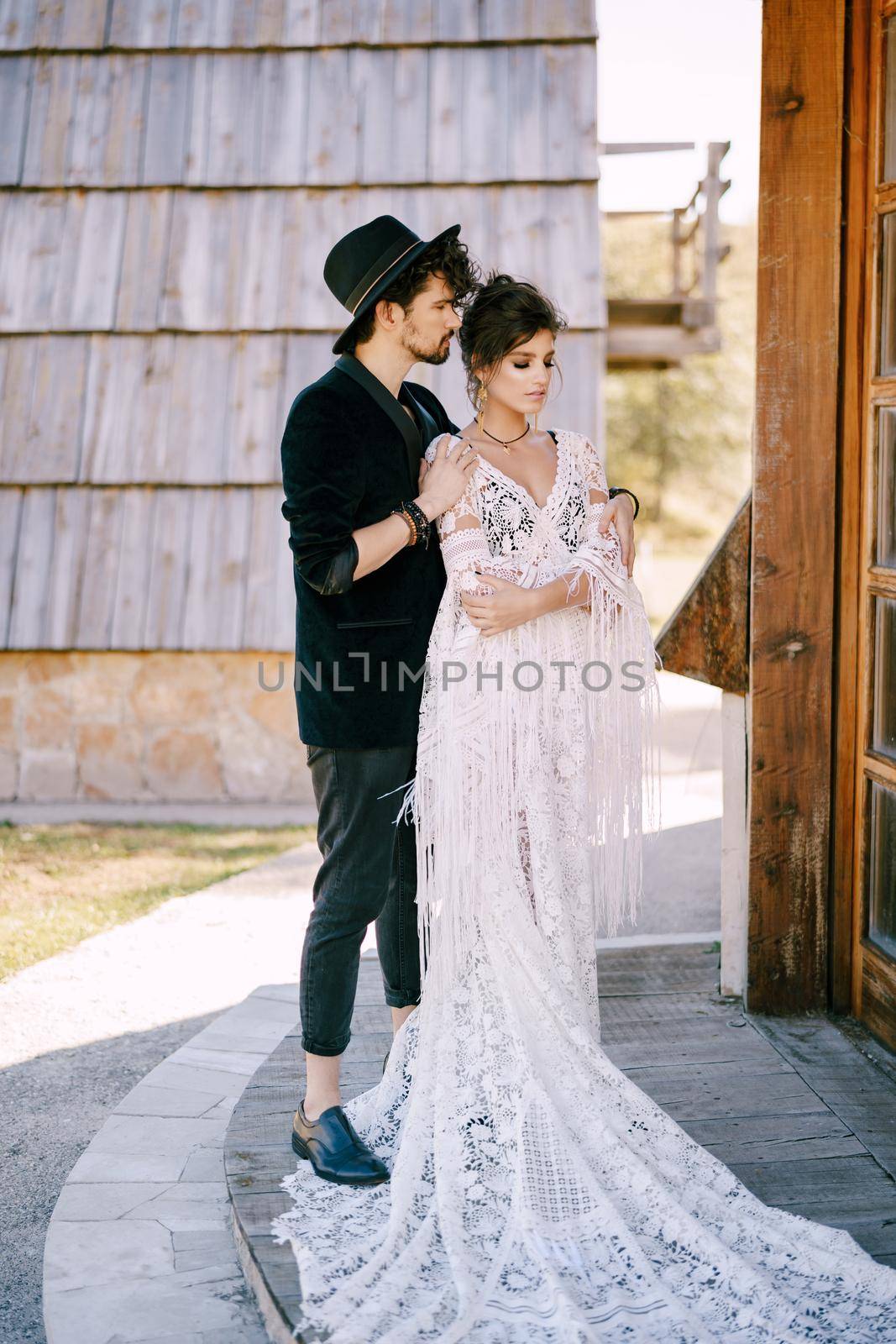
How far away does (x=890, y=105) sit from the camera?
8.89ft

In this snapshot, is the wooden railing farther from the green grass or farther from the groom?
the groom

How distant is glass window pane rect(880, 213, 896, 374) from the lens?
2.71m

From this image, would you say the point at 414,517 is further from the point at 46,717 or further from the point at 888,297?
the point at 46,717

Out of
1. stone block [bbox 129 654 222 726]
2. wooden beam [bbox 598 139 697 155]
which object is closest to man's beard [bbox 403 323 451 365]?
stone block [bbox 129 654 222 726]

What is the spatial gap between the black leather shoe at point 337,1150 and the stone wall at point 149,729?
3502mm

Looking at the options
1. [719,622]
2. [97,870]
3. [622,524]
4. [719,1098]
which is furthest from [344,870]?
[97,870]

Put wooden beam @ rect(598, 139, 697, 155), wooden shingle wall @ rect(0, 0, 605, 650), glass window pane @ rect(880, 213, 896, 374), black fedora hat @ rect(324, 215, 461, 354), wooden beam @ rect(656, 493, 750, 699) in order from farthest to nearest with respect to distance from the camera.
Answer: wooden beam @ rect(598, 139, 697, 155) → wooden shingle wall @ rect(0, 0, 605, 650) → wooden beam @ rect(656, 493, 750, 699) → glass window pane @ rect(880, 213, 896, 374) → black fedora hat @ rect(324, 215, 461, 354)

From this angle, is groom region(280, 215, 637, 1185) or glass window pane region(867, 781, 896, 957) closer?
groom region(280, 215, 637, 1185)

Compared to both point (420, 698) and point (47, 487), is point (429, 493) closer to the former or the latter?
point (420, 698)

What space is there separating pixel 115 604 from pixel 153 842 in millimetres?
1152

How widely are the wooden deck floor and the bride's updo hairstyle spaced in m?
1.48

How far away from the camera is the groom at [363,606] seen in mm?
2227

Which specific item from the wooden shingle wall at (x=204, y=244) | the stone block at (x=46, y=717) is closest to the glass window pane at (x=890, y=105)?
the wooden shingle wall at (x=204, y=244)

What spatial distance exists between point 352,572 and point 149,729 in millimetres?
3967
